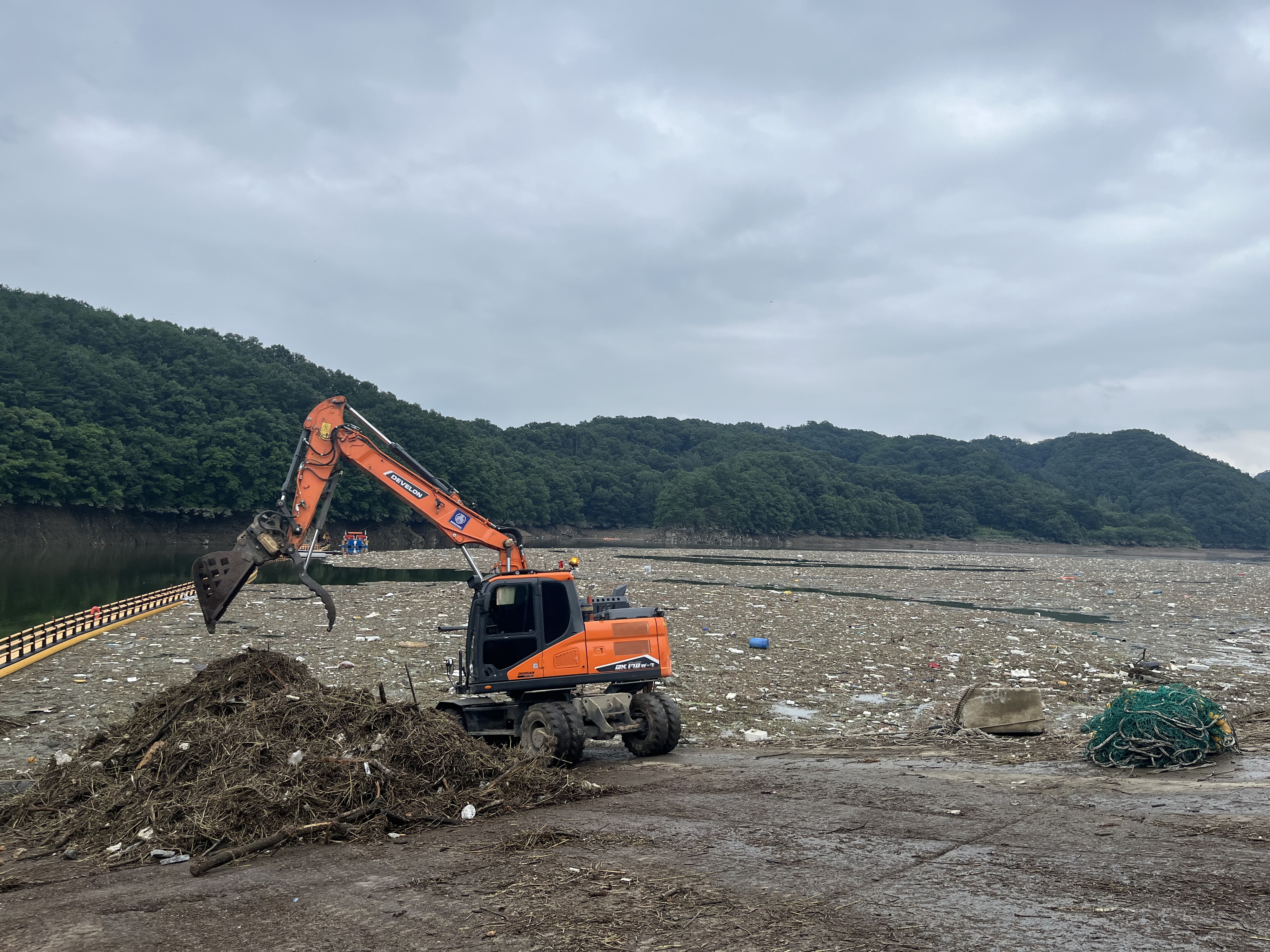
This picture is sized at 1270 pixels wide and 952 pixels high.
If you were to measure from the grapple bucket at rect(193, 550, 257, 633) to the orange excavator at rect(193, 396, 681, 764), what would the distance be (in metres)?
0.01

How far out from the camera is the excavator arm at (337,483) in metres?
10.2

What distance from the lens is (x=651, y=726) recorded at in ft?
30.6

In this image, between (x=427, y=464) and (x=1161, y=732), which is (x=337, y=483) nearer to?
(x=1161, y=732)

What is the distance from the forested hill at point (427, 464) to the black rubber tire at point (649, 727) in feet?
225

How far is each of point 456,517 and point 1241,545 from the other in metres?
172

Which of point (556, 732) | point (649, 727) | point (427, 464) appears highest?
point (427, 464)

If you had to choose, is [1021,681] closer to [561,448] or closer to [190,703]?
[190,703]

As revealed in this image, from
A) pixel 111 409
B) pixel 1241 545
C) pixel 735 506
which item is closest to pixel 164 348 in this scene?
pixel 111 409

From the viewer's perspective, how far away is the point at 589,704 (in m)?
9.26

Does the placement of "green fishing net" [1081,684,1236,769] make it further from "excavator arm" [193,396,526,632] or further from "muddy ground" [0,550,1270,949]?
"excavator arm" [193,396,526,632]

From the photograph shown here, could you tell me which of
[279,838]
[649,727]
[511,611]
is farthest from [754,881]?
[511,611]

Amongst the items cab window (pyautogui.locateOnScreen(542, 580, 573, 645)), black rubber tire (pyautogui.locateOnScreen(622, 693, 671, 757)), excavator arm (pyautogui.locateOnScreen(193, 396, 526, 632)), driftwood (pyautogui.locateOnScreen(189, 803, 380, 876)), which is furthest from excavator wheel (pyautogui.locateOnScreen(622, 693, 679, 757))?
driftwood (pyautogui.locateOnScreen(189, 803, 380, 876))

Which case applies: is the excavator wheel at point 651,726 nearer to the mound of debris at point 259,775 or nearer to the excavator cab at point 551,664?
the excavator cab at point 551,664

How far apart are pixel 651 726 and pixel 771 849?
3.69 metres
